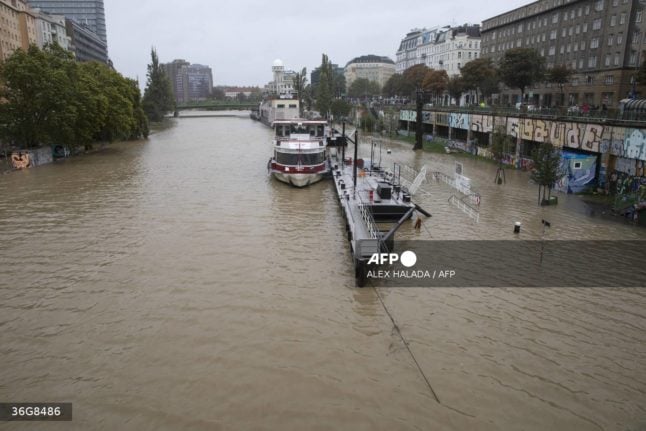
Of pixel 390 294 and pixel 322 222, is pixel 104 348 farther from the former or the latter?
pixel 322 222

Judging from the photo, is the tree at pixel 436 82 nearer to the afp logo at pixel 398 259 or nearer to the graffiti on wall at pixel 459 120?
the graffiti on wall at pixel 459 120

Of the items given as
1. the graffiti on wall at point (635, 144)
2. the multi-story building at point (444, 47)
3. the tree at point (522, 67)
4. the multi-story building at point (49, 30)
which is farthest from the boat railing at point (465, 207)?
the multi-story building at point (49, 30)

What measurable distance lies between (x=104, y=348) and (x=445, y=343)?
9.26 m

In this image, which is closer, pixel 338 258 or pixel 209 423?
pixel 209 423

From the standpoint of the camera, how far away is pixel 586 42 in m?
68.0

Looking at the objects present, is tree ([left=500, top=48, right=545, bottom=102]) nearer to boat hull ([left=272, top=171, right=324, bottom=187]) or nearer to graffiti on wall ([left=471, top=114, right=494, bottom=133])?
graffiti on wall ([left=471, top=114, right=494, bottom=133])

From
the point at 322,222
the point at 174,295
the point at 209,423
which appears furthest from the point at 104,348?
the point at 322,222

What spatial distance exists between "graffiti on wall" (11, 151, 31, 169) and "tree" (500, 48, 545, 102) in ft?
183

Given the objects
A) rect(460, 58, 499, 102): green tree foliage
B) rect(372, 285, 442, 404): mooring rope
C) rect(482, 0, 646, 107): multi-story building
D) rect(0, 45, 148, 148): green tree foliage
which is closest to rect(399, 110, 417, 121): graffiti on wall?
rect(460, 58, 499, 102): green tree foliage

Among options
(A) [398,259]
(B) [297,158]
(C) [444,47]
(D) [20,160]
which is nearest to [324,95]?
(C) [444,47]

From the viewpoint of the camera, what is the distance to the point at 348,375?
1191cm

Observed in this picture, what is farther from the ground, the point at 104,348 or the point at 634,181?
the point at 634,181

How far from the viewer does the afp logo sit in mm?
18141

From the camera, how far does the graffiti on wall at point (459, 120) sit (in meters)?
58.5
